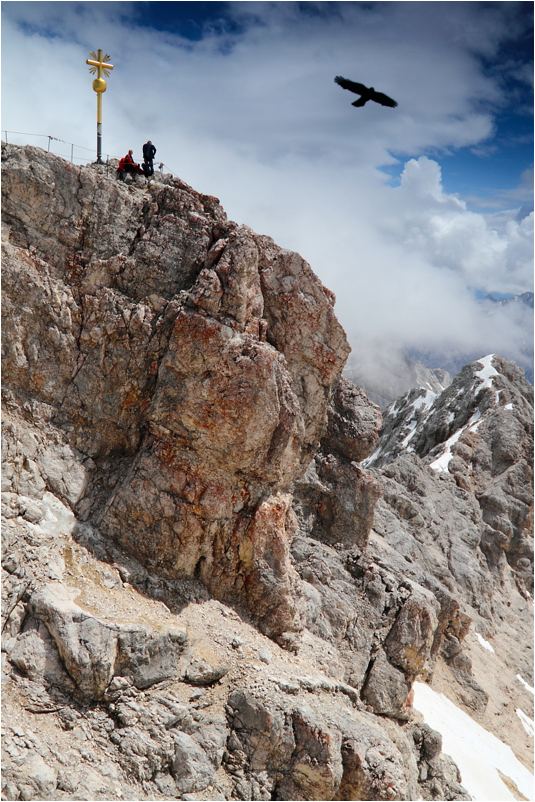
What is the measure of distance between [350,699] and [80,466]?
1649 centimetres

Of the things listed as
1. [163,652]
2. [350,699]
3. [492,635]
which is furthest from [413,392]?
[163,652]

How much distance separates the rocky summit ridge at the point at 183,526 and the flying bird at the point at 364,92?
7.76 metres

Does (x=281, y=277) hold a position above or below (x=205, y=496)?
above

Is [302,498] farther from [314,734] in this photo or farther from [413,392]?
[413,392]

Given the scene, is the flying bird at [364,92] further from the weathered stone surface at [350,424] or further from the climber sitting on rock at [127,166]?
the weathered stone surface at [350,424]

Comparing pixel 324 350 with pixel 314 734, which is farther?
pixel 324 350

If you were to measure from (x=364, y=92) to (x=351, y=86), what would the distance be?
2.02 ft

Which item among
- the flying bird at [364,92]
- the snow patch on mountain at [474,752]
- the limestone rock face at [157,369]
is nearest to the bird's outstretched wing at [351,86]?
the flying bird at [364,92]

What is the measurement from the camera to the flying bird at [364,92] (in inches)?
888

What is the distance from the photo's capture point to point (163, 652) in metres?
19.9

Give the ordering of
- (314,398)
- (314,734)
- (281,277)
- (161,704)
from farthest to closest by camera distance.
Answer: (314,398) → (281,277) → (314,734) → (161,704)

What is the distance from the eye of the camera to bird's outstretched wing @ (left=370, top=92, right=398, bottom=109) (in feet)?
74.5

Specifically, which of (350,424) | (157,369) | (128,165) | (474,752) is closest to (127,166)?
(128,165)

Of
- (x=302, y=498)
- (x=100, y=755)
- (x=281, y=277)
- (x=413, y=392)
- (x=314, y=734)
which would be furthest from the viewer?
→ (x=413, y=392)
